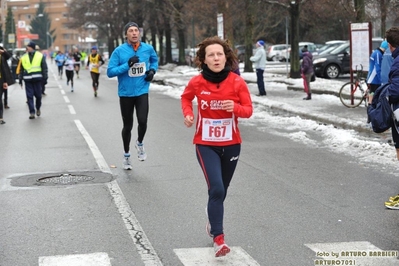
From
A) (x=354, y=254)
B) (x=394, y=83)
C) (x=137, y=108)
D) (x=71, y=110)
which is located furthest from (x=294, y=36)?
(x=354, y=254)

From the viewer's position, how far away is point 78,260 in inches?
224

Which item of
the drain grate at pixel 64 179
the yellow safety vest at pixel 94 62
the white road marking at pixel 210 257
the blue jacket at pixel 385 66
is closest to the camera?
the white road marking at pixel 210 257

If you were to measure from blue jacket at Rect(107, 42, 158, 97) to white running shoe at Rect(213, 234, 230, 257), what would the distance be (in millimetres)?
4373

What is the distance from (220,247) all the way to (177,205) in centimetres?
205

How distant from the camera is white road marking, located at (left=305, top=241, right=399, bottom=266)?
18.4ft

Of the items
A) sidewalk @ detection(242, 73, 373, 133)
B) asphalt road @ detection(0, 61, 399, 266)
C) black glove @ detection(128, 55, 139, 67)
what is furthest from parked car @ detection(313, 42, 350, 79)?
black glove @ detection(128, 55, 139, 67)

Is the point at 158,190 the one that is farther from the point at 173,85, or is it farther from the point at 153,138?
the point at 173,85

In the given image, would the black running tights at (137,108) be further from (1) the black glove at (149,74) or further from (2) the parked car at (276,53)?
(2) the parked car at (276,53)

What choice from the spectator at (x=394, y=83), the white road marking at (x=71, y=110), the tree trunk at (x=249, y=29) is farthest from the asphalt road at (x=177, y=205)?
the tree trunk at (x=249, y=29)

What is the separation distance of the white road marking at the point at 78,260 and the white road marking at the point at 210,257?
0.59 m

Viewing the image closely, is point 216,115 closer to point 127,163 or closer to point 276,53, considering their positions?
point 127,163

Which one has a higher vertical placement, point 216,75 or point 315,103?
point 216,75

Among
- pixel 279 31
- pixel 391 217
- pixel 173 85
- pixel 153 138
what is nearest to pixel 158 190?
pixel 391 217

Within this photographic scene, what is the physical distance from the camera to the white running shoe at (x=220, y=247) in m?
5.69
